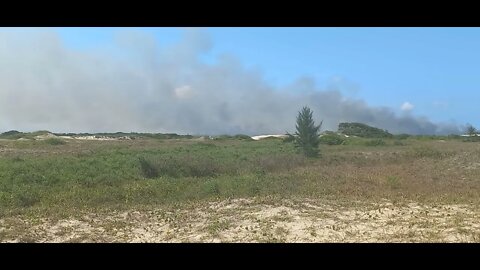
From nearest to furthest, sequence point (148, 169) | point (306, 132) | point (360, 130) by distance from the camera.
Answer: point (148, 169) < point (306, 132) < point (360, 130)

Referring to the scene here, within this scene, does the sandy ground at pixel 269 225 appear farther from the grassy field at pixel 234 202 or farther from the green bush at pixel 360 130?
the green bush at pixel 360 130

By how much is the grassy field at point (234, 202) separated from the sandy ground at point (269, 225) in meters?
0.03

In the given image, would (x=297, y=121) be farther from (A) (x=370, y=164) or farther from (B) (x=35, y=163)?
(B) (x=35, y=163)

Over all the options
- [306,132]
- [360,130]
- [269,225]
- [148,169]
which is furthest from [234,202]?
[360,130]

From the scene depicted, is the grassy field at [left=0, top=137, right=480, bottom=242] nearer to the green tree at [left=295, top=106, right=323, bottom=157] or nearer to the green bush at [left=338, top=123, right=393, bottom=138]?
the green tree at [left=295, top=106, right=323, bottom=157]

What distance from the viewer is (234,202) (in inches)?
623

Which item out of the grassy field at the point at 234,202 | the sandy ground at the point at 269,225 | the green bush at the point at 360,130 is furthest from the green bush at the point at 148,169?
the green bush at the point at 360,130

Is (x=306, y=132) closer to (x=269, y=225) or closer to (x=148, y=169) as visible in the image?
(x=148, y=169)

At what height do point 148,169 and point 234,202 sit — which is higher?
point 148,169

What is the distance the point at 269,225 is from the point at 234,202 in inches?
146

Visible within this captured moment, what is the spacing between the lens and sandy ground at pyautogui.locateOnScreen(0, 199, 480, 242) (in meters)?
11.1

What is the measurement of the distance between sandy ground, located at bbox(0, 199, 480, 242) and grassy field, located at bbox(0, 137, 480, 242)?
0.03 metres
